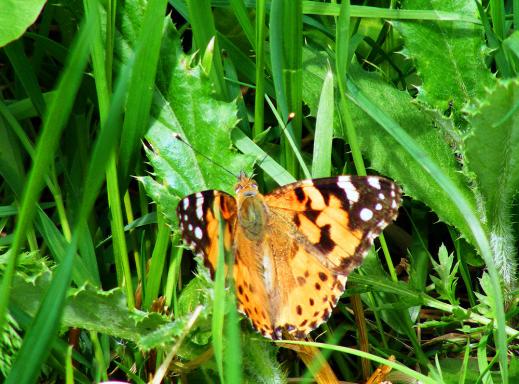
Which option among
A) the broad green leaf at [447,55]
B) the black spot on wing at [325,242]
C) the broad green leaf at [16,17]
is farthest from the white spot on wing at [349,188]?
the broad green leaf at [16,17]

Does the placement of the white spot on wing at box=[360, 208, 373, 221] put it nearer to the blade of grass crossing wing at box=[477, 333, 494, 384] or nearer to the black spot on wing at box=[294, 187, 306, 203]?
the black spot on wing at box=[294, 187, 306, 203]

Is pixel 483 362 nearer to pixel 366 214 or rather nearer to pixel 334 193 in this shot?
pixel 366 214

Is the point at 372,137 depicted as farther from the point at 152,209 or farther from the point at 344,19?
the point at 152,209

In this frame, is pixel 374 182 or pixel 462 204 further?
pixel 374 182

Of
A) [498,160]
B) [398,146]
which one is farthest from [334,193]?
[498,160]

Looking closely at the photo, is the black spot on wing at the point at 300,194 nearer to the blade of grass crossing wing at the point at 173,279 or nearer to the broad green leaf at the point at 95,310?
the blade of grass crossing wing at the point at 173,279

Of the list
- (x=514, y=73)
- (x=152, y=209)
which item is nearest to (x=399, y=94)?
(x=514, y=73)
